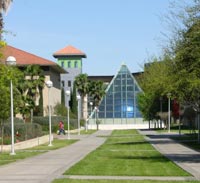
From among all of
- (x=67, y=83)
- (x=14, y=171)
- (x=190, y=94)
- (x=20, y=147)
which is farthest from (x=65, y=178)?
(x=67, y=83)

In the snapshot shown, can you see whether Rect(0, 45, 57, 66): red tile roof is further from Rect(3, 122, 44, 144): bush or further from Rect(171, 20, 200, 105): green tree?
Rect(171, 20, 200, 105): green tree

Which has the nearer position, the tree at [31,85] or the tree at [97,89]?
the tree at [31,85]

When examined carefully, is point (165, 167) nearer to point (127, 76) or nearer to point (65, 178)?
point (65, 178)

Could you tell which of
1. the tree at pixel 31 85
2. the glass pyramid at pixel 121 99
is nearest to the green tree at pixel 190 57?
the tree at pixel 31 85

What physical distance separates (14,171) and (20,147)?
17995mm

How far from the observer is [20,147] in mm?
36875

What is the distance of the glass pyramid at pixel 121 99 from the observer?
112 metres

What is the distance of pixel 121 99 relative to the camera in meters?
114

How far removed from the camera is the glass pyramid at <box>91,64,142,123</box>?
369ft

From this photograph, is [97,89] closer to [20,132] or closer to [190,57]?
[20,132]

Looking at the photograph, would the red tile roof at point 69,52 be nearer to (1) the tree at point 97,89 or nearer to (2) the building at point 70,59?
(2) the building at point 70,59

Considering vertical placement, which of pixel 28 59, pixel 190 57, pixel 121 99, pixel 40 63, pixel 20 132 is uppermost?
pixel 28 59

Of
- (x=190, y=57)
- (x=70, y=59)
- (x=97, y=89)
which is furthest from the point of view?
(x=70, y=59)

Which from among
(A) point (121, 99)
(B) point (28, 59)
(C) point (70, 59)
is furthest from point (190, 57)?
(C) point (70, 59)
